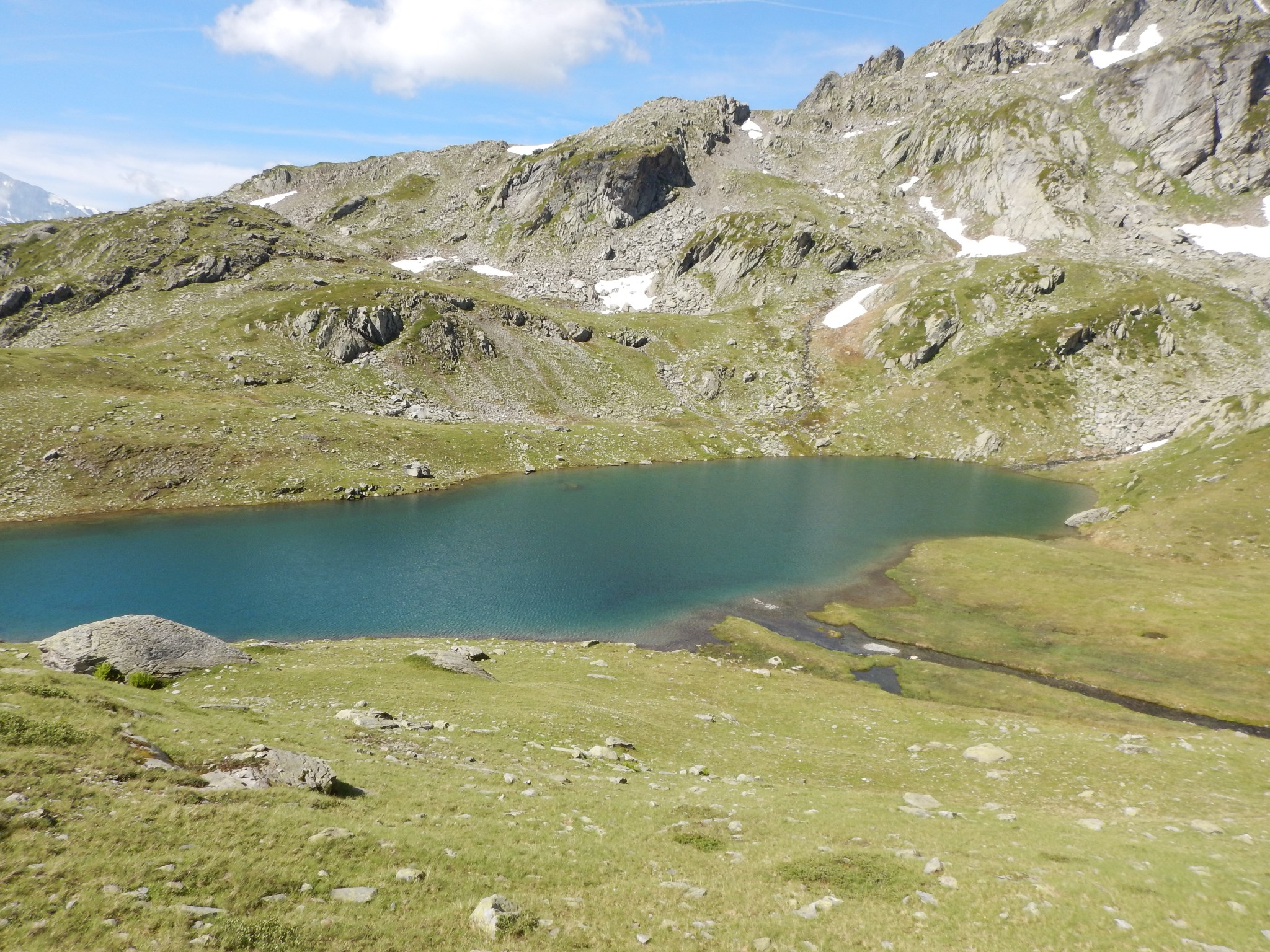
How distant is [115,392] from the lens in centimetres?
11100

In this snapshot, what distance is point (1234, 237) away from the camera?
183625mm

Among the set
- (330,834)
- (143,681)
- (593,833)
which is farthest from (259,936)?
(143,681)

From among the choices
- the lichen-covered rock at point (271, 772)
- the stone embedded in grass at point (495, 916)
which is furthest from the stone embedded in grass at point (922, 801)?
the lichen-covered rock at point (271, 772)

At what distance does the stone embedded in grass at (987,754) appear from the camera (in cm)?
3034

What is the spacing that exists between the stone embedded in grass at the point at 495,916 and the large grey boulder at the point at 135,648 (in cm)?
2812

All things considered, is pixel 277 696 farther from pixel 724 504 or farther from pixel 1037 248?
pixel 1037 248

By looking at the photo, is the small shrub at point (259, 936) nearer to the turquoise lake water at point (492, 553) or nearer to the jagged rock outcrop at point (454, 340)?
the turquoise lake water at point (492, 553)

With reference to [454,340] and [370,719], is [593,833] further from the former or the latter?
[454,340]

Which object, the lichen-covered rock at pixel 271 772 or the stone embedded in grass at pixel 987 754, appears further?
the stone embedded in grass at pixel 987 754

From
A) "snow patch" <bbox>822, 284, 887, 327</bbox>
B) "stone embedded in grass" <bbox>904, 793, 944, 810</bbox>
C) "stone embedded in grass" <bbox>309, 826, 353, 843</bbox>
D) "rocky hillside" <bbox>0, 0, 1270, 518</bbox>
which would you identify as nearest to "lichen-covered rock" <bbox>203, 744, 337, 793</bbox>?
"stone embedded in grass" <bbox>309, 826, 353, 843</bbox>

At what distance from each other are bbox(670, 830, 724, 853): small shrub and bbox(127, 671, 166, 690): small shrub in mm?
25620

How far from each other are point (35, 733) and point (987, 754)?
38.0m

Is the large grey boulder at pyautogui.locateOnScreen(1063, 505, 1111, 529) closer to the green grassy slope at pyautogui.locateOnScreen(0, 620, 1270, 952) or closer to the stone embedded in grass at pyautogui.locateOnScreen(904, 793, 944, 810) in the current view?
the green grassy slope at pyautogui.locateOnScreen(0, 620, 1270, 952)

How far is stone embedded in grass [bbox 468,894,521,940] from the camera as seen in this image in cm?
1192
